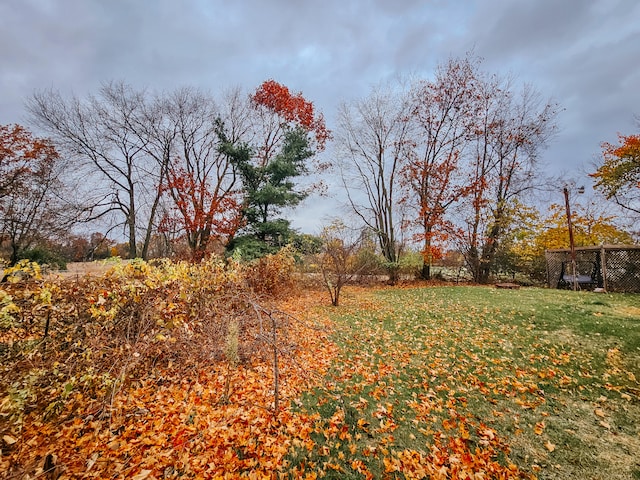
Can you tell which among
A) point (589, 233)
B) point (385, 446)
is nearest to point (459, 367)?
point (385, 446)

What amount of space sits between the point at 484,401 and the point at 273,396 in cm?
275

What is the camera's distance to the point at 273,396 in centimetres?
354

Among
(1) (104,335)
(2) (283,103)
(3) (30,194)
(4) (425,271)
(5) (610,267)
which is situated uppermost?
(2) (283,103)

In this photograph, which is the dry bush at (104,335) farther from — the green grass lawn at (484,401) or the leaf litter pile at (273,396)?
the green grass lawn at (484,401)

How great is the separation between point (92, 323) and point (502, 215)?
17292 mm

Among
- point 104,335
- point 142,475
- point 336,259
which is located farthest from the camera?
point 336,259

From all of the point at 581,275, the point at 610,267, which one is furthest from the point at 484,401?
the point at 581,275

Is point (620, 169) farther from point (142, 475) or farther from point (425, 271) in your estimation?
point (142, 475)

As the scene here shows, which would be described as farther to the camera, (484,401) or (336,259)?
(336,259)

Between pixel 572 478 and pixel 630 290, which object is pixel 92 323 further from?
pixel 630 290

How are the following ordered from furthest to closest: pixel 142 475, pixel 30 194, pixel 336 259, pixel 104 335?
pixel 30 194 → pixel 336 259 → pixel 104 335 → pixel 142 475

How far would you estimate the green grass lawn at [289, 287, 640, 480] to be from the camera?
8.19 ft

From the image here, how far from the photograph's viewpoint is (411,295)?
1070cm

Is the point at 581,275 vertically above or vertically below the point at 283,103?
below
